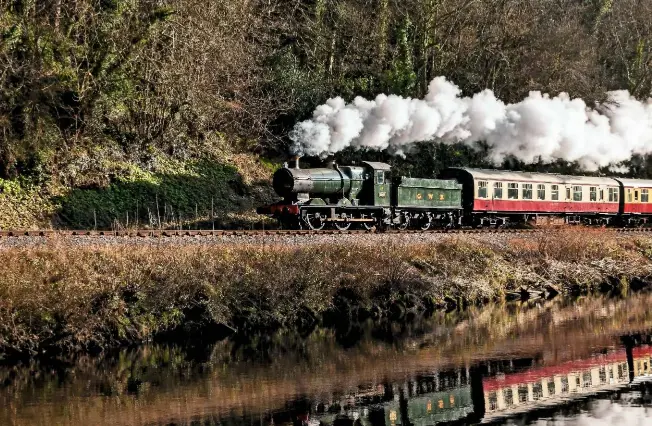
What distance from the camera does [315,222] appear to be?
37.1 metres

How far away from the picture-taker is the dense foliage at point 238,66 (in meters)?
38.3

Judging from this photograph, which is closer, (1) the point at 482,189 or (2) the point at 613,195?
(1) the point at 482,189

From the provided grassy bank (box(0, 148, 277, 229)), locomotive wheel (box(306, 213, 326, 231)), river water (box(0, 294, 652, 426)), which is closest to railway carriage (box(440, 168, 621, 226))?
locomotive wheel (box(306, 213, 326, 231))

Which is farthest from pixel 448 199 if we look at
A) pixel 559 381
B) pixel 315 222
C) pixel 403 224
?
pixel 559 381

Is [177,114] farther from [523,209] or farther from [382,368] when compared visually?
[382,368]

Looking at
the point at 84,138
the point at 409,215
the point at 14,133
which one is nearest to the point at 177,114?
the point at 84,138

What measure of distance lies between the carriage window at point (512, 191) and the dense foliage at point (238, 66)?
9.12 metres

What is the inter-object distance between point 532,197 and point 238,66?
1627 centimetres

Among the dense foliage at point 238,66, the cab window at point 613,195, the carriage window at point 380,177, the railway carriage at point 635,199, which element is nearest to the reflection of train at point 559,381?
the carriage window at point 380,177

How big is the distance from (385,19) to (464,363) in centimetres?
3276

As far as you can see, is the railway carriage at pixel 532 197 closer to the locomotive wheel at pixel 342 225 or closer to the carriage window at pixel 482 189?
the carriage window at pixel 482 189

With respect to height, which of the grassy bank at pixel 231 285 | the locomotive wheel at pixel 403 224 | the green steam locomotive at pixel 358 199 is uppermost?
the green steam locomotive at pixel 358 199

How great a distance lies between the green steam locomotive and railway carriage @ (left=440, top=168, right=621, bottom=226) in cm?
108

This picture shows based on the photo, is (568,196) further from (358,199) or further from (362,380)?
(362,380)
